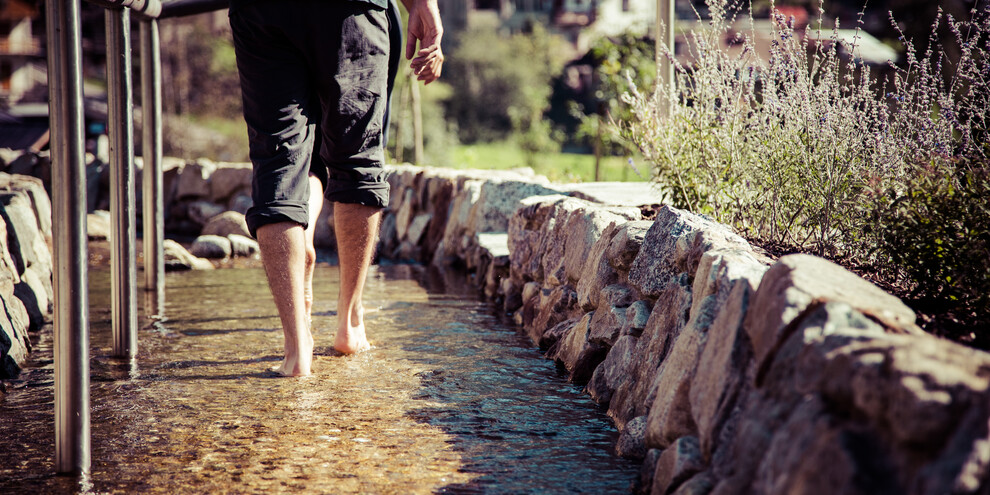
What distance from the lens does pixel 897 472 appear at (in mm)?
1115

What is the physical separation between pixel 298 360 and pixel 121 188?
960 mm

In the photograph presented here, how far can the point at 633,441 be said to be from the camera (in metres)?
2.09

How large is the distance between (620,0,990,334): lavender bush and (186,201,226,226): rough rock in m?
6.40

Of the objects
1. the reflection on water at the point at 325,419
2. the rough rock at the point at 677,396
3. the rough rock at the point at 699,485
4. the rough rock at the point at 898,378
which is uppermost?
the rough rock at the point at 898,378

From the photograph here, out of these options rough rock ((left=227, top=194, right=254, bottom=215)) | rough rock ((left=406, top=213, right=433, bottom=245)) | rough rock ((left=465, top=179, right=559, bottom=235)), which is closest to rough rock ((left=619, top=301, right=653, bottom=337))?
rough rock ((left=465, top=179, right=559, bottom=235))

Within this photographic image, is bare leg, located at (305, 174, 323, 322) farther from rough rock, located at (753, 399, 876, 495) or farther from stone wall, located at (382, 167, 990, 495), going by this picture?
rough rock, located at (753, 399, 876, 495)

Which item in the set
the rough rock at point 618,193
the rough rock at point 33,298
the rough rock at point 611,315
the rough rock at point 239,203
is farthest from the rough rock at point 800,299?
the rough rock at point 239,203

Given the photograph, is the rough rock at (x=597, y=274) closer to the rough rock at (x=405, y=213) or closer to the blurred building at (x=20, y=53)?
the rough rock at (x=405, y=213)

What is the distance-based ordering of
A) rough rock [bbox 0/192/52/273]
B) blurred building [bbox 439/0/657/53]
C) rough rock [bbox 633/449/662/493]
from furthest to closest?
blurred building [bbox 439/0/657/53] < rough rock [bbox 0/192/52/273] < rough rock [bbox 633/449/662/493]

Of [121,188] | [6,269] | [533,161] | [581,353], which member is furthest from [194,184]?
[581,353]

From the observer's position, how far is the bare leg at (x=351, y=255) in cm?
304

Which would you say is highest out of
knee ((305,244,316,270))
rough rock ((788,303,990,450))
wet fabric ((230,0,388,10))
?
wet fabric ((230,0,388,10))

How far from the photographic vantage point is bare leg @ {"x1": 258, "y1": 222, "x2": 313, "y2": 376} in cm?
272

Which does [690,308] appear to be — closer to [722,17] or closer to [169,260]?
[722,17]
